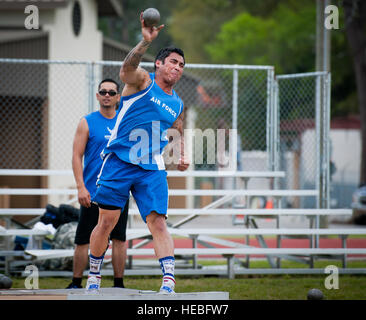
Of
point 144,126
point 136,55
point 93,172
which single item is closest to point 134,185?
point 144,126

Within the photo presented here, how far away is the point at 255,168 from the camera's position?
21.5 m

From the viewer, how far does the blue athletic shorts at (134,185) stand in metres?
5.42

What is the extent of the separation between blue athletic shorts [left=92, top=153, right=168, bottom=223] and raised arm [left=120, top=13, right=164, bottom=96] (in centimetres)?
62

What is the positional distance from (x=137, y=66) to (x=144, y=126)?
542mm

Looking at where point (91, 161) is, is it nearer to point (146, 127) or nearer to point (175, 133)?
point (175, 133)

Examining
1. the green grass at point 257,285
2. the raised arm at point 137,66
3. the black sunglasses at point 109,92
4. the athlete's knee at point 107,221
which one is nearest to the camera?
the raised arm at point 137,66

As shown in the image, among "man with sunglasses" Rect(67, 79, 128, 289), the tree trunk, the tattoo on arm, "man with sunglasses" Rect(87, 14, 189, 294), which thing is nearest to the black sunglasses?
"man with sunglasses" Rect(67, 79, 128, 289)

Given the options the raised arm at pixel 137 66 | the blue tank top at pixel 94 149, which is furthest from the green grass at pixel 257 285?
the raised arm at pixel 137 66

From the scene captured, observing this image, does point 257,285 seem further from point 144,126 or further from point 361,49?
point 361,49

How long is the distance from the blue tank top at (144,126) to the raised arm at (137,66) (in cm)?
6

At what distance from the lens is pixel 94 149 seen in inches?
268

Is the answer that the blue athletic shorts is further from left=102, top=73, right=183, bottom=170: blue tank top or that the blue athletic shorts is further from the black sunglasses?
the black sunglasses

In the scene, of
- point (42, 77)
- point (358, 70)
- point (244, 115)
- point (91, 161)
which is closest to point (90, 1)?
point (42, 77)

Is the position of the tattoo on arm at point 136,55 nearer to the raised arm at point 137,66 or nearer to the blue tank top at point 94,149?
the raised arm at point 137,66
